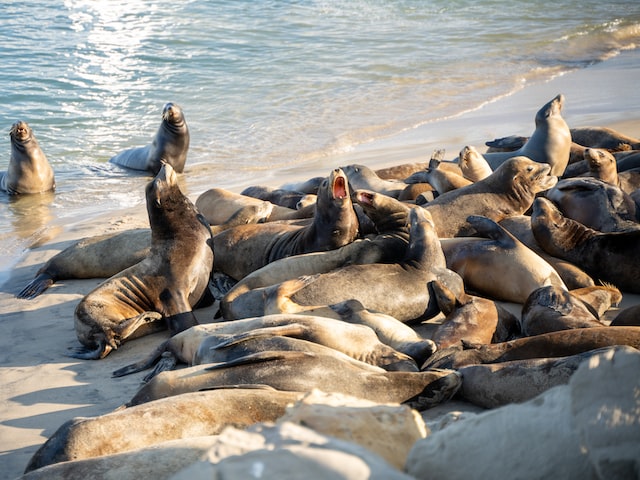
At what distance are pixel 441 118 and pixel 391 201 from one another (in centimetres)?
656

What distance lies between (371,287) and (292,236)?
134 cm

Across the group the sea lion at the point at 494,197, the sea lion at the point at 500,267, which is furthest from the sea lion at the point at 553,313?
the sea lion at the point at 494,197

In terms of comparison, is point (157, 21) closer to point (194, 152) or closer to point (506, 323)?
point (194, 152)

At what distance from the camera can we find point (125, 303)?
6289 millimetres

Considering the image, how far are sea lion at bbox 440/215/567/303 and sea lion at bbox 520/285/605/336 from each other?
39cm

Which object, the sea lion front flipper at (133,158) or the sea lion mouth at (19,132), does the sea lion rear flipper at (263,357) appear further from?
the sea lion mouth at (19,132)

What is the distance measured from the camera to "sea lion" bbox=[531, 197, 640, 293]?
571 centimetres


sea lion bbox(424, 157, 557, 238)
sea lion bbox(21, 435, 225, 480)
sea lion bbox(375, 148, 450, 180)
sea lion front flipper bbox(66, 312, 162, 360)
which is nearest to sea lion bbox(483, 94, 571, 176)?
sea lion bbox(375, 148, 450, 180)

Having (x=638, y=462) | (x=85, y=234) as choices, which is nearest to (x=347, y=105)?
(x=85, y=234)

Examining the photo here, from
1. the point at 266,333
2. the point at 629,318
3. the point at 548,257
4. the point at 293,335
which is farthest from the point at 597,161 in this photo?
the point at 266,333

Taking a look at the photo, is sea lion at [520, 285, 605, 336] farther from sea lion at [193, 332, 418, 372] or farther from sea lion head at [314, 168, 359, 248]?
sea lion head at [314, 168, 359, 248]

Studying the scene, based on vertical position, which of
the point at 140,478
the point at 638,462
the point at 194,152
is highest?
the point at 638,462

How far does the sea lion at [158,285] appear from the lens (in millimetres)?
5906

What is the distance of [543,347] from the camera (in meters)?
4.34
